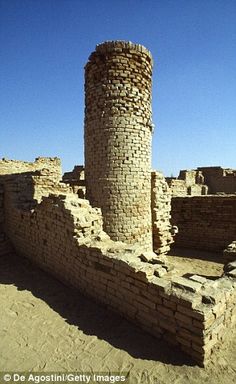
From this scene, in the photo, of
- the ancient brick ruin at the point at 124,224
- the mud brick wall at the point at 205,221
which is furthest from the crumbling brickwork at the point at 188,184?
the ancient brick ruin at the point at 124,224

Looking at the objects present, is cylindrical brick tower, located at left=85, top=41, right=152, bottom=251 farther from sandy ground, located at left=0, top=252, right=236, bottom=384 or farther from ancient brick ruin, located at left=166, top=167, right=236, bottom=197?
ancient brick ruin, located at left=166, top=167, right=236, bottom=197

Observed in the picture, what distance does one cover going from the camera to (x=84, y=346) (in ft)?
12.9

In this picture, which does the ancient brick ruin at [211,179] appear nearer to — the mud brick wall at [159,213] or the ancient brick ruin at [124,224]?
the ancient brick ruin at [124,224]

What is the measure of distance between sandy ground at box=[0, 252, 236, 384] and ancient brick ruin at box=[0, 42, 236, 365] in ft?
0.67

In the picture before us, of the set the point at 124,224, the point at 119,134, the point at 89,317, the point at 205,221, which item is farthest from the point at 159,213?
the point at 89,317

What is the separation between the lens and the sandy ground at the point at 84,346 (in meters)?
3.42

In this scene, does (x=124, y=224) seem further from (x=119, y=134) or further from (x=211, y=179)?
(x=211, y=179)

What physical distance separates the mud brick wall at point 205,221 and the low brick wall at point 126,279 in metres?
6.90

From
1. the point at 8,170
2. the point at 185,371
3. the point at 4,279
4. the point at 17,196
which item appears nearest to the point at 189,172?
the point at 8,170

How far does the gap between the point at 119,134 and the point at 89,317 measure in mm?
5164

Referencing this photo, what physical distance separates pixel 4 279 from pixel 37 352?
118 inches

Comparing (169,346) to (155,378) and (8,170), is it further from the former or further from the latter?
(8,170)

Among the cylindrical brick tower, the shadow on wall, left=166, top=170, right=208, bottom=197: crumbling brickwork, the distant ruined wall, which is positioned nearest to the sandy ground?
the shadow on wall

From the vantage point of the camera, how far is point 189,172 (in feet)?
71.6
